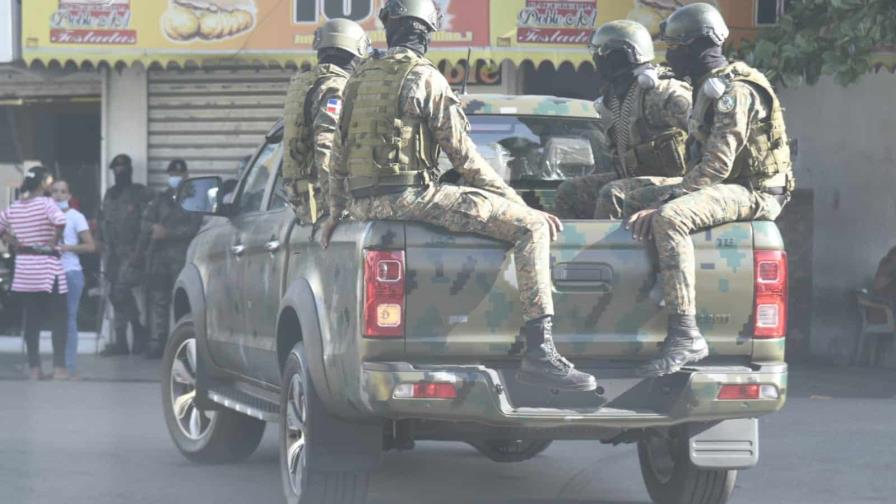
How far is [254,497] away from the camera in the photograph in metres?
7.45

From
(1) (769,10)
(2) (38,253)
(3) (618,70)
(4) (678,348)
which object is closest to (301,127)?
(3) (618,70)

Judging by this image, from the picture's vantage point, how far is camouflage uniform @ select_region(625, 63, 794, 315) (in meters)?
5.92

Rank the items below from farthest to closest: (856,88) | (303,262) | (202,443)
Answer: (856,88) → (202,443) → (303,262)

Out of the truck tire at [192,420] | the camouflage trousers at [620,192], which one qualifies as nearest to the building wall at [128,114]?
the truck tire at [192,420]

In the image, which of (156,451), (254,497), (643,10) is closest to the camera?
(254,497)

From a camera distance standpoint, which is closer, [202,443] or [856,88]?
[202,443]

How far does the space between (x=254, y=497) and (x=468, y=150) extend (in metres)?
2.23

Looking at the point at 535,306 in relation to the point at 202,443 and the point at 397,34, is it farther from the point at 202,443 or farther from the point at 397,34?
the point at 202,443

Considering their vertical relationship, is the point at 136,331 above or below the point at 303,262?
below

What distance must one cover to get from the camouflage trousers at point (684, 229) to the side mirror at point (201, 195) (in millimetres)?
2815

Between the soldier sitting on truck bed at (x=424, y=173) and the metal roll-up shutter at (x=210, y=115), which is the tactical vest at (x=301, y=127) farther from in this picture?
the metal roll-up shutter at (x=210, y=115)

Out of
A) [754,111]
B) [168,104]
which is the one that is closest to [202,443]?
[754,111]

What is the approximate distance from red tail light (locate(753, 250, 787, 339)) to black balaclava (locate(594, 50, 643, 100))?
128 centimetres

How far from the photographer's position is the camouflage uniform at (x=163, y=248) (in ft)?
48.2
